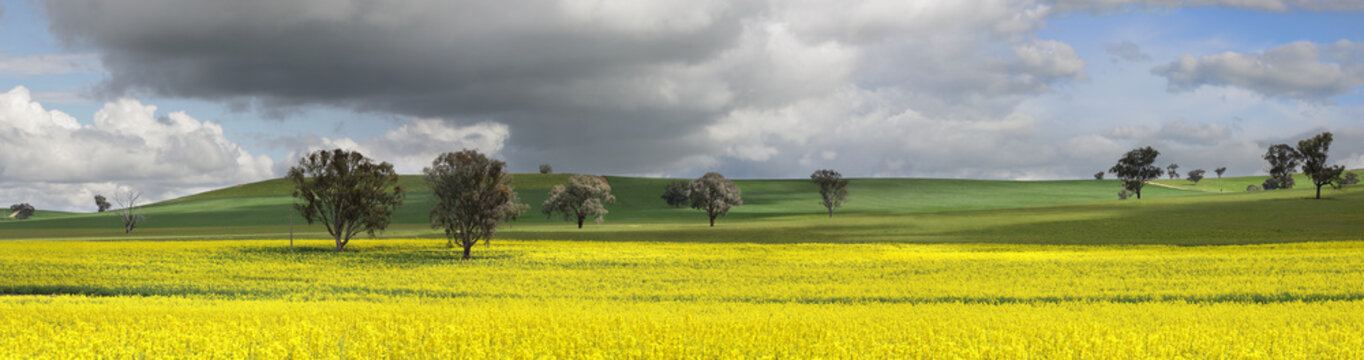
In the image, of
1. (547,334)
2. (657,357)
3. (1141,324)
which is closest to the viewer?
(657,357)

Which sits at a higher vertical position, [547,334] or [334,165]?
[334,165]

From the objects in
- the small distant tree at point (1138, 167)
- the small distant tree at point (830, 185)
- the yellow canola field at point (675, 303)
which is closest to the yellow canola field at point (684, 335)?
the yellow canola field at point (675, 303)

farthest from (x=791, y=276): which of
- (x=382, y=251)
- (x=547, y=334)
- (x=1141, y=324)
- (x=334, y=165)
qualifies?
(x=334, y=165)

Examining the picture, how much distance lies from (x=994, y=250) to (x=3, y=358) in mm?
52324

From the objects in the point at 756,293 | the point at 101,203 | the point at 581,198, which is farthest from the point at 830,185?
the point at 101,203

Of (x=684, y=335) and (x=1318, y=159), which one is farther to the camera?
(x=1318, y=159)

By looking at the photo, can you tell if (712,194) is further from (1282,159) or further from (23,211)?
(23,211)

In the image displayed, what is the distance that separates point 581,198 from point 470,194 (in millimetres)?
42080

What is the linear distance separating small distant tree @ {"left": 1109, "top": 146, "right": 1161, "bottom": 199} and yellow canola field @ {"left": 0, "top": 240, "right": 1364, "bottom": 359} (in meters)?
81.0

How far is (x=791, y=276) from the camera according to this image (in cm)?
3416

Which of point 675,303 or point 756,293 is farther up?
point 675,303

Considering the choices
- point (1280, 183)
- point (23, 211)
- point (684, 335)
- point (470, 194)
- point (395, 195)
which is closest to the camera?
point (684, 335)

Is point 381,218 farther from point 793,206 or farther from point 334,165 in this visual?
point 793,206

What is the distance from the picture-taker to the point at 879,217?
91.9 m
